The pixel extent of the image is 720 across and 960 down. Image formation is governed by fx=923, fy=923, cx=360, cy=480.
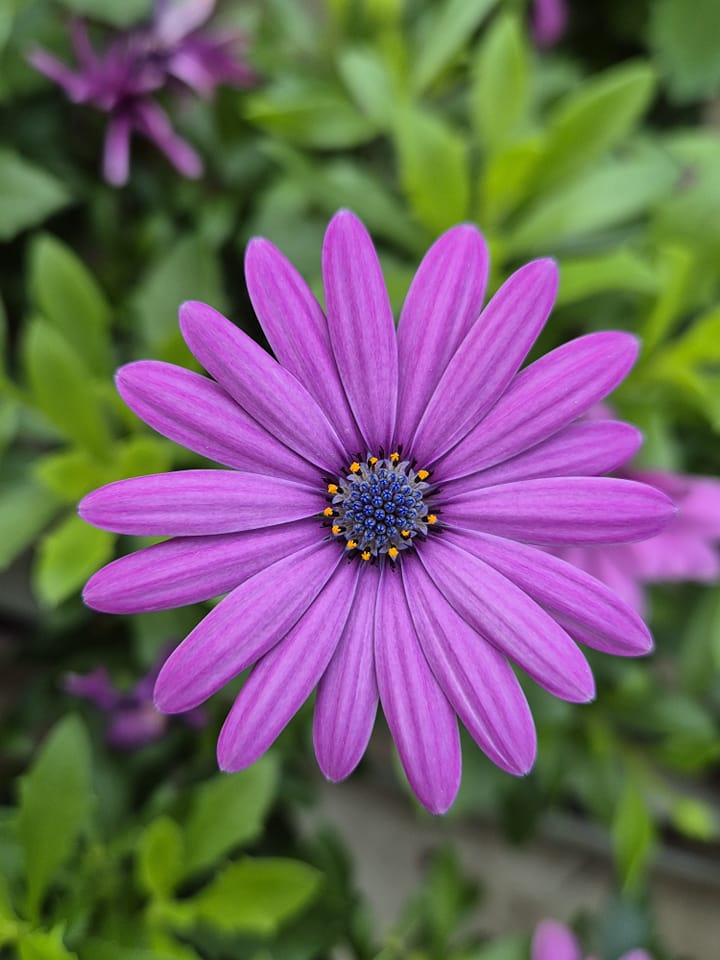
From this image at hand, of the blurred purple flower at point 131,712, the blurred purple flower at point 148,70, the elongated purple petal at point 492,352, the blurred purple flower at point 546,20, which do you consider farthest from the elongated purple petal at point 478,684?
the blurred purple flower at point 546,20

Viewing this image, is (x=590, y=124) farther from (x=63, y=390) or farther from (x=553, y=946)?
(x=553, y=946)

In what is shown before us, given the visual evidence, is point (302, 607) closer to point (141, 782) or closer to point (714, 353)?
point (714, 353)

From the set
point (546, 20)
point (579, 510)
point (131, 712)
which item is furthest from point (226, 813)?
point (546, 20)

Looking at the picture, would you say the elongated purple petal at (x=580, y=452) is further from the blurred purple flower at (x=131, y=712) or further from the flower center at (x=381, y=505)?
the blurred purple flower at (x=131, y=712)

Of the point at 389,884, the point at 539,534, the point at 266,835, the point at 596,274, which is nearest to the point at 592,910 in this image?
the point at 389,884

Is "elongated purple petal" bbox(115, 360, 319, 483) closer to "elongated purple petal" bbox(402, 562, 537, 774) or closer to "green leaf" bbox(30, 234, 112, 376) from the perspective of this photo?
"elongated purple petal" bbox(402, 562, 537, 774)

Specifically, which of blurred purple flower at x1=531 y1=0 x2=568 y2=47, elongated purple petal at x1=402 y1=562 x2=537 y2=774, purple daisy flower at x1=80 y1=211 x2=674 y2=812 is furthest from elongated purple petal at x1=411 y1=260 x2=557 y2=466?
blurred purple flower at x1=531 y1=0 x2=568 y2=47
